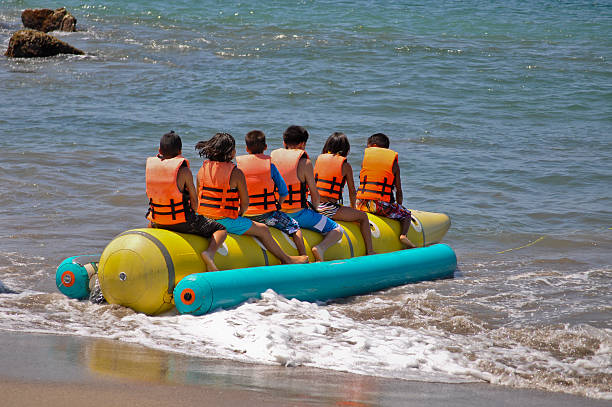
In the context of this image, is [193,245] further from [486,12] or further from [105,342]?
[486,12]

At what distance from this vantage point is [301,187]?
651 centimetres

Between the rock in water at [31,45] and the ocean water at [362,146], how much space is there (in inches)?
23.8

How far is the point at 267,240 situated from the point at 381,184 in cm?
155

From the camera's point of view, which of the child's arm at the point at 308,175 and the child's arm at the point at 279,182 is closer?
the child's arm at the point at 279,182

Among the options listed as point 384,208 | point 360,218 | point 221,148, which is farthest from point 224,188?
point 384,208

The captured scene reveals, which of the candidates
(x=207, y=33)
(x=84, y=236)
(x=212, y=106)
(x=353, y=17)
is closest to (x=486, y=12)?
(x=353, y=17)

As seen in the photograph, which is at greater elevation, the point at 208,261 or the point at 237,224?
the point at 237,224

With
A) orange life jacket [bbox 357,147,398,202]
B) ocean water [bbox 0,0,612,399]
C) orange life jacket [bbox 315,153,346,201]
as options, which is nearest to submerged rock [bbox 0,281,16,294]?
ocean water [bbox 0,0,612,399]

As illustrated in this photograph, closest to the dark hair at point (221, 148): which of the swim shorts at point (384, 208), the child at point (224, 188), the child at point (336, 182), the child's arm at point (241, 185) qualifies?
the child at point (224, 188)

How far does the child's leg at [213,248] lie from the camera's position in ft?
18.8

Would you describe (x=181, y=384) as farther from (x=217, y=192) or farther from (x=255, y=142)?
(x=255, y=142)

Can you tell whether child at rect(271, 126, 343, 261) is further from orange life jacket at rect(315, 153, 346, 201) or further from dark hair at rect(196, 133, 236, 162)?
dark hair at rect(196, 133, 236, 162)

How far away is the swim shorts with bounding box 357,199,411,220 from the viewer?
24.3 feet

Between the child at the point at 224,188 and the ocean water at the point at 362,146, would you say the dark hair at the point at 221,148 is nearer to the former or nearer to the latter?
the child at the point at 224,188
